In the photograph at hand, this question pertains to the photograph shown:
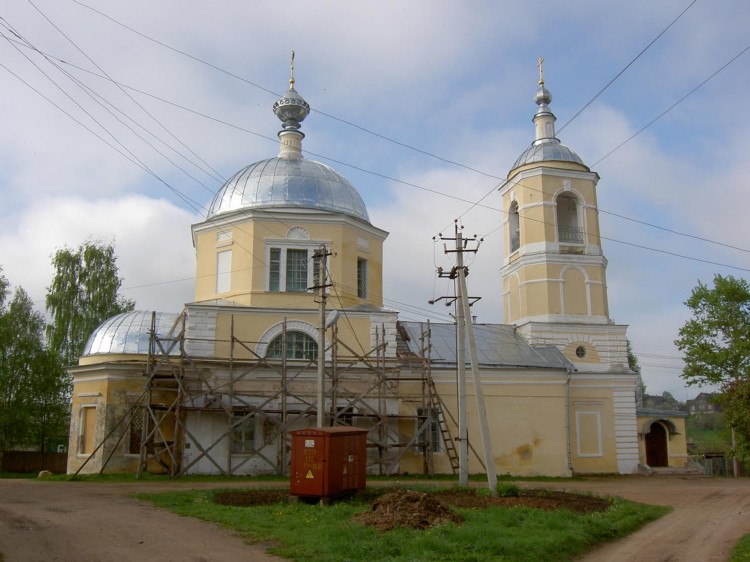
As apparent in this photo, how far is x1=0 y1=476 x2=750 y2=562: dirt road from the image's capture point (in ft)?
30.0

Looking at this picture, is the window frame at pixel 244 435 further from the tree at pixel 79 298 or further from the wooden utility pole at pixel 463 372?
the tree at pixel 79 298

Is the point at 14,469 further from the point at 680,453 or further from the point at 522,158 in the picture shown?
the point at 680,453

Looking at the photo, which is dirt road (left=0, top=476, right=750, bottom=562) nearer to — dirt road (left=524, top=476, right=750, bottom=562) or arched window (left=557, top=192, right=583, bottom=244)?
dirt road (left=524, top=476, right=750, bottom=562)

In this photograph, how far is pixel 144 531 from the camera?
34.9 ft

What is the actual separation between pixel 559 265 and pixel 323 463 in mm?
17325

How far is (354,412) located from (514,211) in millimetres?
12831

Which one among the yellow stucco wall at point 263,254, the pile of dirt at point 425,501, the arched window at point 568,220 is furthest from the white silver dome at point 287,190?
the pile of dirt at point 425,501

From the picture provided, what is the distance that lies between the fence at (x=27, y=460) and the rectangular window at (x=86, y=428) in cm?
1087

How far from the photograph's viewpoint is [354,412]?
22.1 metres

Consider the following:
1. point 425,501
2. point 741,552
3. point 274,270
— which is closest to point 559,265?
point 274,270

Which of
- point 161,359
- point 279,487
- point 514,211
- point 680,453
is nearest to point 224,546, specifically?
point 279,487

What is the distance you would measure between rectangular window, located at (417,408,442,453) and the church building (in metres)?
0.07

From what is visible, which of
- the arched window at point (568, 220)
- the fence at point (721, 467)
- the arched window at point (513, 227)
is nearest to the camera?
the arched window at point (568, 220)

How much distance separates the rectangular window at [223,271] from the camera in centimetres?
2397
